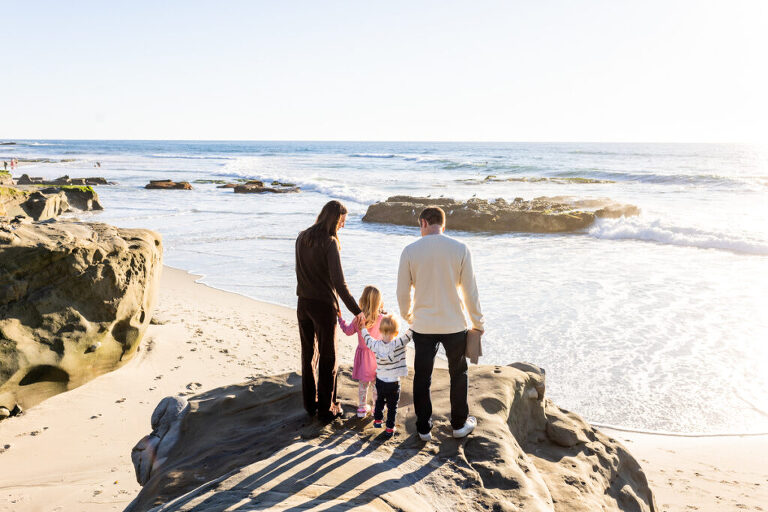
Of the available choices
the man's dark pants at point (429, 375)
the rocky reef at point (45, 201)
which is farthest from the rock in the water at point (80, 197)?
the man's dark pants at point (429, 375)

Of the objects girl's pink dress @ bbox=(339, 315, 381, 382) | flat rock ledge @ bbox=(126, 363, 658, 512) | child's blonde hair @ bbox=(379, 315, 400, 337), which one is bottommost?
flat rock ledge @ bbox=(126, 363, 658, 512)

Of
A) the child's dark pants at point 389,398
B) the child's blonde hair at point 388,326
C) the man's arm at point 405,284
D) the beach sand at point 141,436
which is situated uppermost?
the man's arm at point 405,284

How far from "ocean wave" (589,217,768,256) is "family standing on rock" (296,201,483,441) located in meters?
15.0

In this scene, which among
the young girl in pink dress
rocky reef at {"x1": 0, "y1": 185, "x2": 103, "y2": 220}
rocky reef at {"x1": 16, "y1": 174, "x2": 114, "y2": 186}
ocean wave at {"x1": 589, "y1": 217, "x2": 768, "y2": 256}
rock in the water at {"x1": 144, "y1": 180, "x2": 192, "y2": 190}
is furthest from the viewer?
rock in the water at {"x1": 144, "y1": 180, "x2": 192, "y2": 190}

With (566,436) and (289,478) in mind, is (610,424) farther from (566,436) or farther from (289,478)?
(289,478)

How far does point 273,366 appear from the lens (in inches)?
290

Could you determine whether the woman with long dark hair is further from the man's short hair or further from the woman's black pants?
the man's short hair

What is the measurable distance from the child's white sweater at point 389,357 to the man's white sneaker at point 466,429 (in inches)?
21.5

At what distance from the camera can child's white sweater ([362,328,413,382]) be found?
4.24 meters

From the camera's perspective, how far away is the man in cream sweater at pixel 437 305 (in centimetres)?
400

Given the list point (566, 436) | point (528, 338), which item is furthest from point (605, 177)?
point (566, 436)

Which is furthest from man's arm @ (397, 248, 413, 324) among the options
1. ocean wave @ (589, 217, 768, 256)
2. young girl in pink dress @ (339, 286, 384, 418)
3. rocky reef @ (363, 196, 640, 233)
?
rocky reef @ (363, 196, 640, 233)

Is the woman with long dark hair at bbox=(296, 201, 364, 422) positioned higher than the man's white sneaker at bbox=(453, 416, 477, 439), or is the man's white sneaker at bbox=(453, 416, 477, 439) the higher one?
the woman with long dark hair at bbox=(296, 201, 364, 422)

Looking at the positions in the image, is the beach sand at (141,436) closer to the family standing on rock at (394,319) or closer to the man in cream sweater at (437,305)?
the family standing on rock at (394,319)
